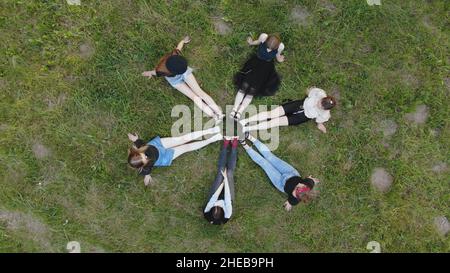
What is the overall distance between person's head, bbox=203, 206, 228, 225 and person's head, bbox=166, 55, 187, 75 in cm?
244

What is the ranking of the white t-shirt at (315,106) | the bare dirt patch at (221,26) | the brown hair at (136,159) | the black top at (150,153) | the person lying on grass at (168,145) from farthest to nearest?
1. the bare dirt patch at (221,26)
2. the white t-shirt at (315,106)
3. the person lying on grass at (168,145)
4. the black top at (150,153)
5. the brown hair at (136,159)

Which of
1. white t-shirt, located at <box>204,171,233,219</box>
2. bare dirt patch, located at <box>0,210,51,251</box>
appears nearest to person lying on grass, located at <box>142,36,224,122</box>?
white t-shirt, located at <box>204,171,233,219</box>

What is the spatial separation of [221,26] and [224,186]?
3046 millimetres

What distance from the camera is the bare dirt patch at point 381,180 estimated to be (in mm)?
7262

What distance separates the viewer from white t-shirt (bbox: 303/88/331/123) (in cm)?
654

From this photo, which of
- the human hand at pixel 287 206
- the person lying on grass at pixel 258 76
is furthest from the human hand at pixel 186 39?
the human hand at pixel 287 206

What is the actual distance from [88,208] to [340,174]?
190 inches

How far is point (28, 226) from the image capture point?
23.0ft

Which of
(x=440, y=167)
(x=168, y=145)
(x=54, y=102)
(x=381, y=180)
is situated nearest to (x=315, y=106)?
(x=381, y=180)

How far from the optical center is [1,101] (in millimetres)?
6949

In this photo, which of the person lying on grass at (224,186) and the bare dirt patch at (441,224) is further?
the bare dirt patch at (441,224)

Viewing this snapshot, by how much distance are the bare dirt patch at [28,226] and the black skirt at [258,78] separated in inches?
179

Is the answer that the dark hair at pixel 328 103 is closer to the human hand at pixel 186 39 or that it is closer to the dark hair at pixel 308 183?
the dark hair at pixel 308 183
